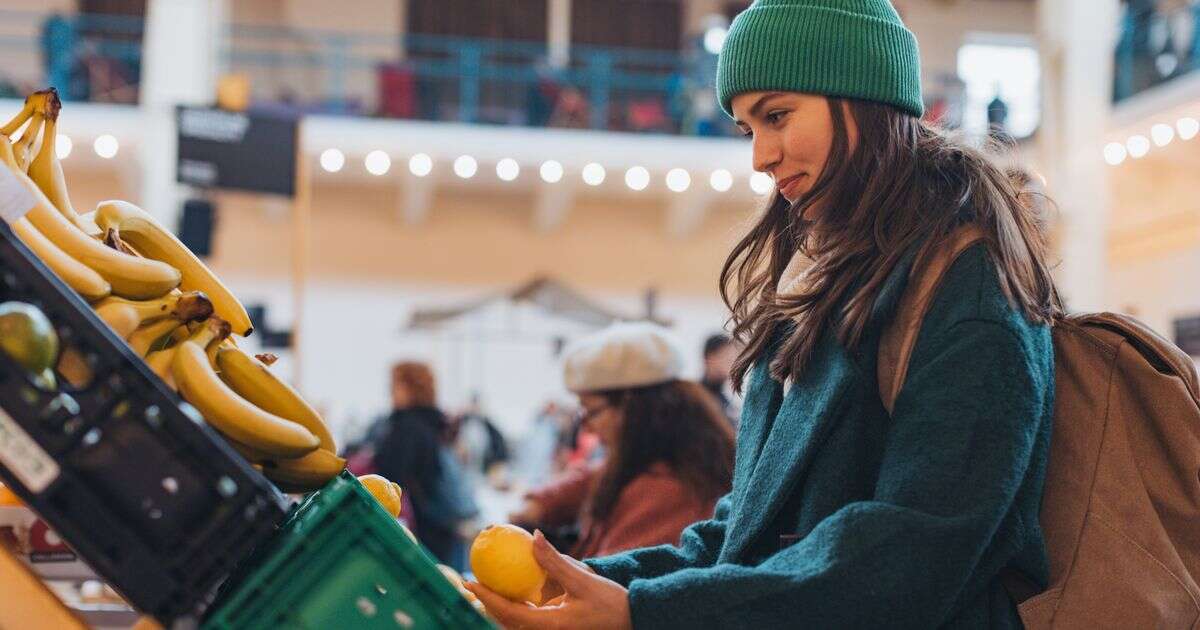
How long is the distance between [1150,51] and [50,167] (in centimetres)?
1160

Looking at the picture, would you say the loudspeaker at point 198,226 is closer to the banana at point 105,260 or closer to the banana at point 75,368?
the banana at point 105,260

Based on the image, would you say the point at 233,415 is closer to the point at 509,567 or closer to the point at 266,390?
the point at 266,390

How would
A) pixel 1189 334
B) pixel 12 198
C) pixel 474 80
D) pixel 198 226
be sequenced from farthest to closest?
pixel 474 80 < pixel 1189 334 < pixel 198 226 < pixel 12 198

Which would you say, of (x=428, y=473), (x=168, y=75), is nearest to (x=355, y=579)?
(x=428, y=473)

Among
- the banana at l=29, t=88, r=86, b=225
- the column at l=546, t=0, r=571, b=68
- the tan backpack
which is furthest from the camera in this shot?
the column at l=546, t=0, r=571, b=68

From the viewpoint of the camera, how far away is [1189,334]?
11.2 meters

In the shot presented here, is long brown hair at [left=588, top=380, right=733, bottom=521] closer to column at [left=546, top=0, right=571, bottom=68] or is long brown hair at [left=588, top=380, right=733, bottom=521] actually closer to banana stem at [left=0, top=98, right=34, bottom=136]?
banana stem at [left=0, top=98, right=34, bottom=136]

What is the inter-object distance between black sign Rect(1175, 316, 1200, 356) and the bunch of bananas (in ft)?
35.5

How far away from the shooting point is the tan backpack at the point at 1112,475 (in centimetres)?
139

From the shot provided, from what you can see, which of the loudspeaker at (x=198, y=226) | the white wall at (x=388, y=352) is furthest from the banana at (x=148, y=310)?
the white wall at (x=388, y=352)

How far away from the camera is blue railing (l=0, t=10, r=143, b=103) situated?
11703mm

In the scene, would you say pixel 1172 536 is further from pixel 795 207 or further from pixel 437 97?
pixel 437 97

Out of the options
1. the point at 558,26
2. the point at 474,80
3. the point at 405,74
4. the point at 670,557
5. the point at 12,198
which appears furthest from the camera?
the point at 558,26

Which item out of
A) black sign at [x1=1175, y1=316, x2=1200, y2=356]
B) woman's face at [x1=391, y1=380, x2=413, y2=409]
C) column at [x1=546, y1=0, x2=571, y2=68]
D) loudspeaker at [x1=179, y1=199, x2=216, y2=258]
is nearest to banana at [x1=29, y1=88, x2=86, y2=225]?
woman's face at [x1=391, y1=380, x2=413, y2=409]
